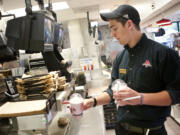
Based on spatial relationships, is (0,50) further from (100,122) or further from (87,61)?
(87,61)

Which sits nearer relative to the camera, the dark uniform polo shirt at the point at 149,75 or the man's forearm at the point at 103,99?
the dark uniform polo shirt at the point at 149,75

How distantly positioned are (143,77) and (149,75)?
5 cm

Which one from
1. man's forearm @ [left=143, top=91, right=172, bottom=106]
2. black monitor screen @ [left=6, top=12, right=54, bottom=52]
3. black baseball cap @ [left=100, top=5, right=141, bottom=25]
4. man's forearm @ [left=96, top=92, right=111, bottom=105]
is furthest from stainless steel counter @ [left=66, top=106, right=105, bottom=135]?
black baseball cap @ [left=100, top=5, right=141, bottom=25]

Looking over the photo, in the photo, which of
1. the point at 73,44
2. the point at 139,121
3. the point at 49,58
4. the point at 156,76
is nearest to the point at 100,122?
the point at 139,121

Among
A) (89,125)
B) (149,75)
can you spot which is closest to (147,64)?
(149,75)

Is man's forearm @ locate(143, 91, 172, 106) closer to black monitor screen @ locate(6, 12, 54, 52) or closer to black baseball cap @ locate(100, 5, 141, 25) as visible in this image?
black baseball cap @ locate(100, 5, 141, 25)

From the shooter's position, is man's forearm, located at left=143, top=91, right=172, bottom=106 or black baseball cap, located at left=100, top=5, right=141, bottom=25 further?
black baseball cap, located at left=100, top=5, right=141, bottom=25

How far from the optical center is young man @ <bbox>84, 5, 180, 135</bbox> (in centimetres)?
111

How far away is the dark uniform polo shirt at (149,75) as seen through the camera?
1126 millimetres

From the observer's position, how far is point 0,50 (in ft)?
5.33

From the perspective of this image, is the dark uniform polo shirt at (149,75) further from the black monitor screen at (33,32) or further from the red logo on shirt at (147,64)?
the black monitor screen at (33,32)

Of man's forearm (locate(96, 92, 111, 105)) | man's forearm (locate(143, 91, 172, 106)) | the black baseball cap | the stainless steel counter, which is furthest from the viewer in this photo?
the stainless steel counter

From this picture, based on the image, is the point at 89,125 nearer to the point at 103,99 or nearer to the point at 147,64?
the point at 103,99

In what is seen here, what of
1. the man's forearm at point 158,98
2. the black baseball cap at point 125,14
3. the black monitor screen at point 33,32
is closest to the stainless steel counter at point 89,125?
the man's forearm at point 158,98
